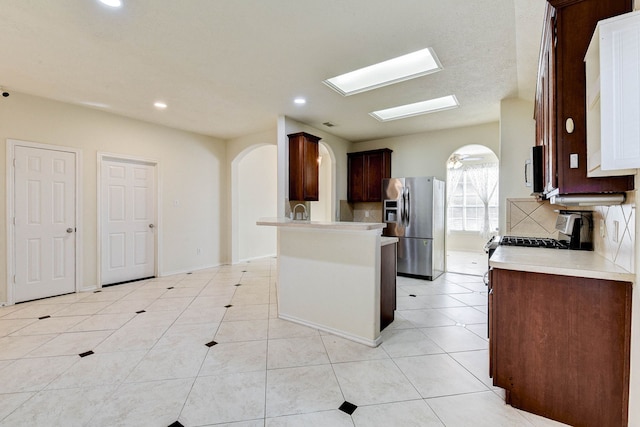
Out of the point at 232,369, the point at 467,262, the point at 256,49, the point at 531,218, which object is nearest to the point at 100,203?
the point at 256,49

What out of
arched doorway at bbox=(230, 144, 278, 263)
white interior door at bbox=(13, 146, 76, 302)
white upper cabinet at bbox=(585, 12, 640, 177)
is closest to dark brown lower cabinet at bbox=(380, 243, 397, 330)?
white upper cabinet at bbox=(585, 12, 640, 177)

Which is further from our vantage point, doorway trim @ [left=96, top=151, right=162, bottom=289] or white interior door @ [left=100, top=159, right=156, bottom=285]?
white interior door @ [left=100, top=159, right=156, bottom=285]

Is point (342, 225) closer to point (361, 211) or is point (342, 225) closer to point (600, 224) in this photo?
point (600, 224)

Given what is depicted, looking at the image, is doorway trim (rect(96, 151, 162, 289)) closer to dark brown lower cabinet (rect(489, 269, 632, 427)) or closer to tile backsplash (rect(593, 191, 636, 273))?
dark brown lower cabinet (rect(489, 269, 632, 427))

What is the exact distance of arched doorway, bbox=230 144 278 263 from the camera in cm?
600

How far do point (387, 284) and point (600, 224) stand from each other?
67.5 inches

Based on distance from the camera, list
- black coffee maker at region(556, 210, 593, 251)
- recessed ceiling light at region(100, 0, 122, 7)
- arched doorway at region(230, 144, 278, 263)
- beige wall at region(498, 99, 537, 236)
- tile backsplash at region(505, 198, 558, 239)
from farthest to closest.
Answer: arched doorway at region(230, 144, 278, 263) < beige wall at region(498, 99, 537, 236) < tile backsplash at region(505, 198, 558, 239) < black coffee maker at region(556, 210, 593, 251) < recessed ceiling light at region(100, 0, 122, 7)

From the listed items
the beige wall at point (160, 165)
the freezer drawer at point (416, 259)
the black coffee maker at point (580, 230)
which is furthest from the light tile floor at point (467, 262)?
the beige wall at point (160, 165)

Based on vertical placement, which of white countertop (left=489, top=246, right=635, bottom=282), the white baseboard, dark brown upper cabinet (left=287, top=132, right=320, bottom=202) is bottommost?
the white baseboard

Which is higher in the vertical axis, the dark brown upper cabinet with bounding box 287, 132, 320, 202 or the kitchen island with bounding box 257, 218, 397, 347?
the dark brown upper cabinet with bounding box 287, 132, 320, 202

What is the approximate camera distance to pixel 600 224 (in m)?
2.01

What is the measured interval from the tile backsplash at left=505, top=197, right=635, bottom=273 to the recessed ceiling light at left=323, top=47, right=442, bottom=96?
1893mm

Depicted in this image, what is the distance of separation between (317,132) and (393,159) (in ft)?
5.40

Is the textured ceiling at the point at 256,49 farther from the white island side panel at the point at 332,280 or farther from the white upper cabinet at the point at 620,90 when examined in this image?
the white island side panel at the point at 332,280
